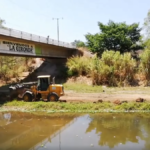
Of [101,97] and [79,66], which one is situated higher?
[79,66]

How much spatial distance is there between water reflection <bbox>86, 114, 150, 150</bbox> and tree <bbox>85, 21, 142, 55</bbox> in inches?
836

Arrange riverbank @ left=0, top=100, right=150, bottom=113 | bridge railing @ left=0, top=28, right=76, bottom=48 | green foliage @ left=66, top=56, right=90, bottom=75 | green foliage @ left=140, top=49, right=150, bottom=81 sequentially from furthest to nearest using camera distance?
green foliage @ left=66, top=56, right=90, bottom=75
green foliage @ left=140, top=49, right=150, bottom=81
bridge railing @ left=0, top=28, right=76, bottom=48
riverbank @ left=0, top=100, right=150, bottom=113

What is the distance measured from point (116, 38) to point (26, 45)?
14289 millimetres

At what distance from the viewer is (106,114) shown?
16453 mm

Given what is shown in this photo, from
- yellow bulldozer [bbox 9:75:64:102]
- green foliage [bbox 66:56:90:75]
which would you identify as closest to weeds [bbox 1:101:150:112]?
yellow bulldozer [bbox 9:75:64:102]

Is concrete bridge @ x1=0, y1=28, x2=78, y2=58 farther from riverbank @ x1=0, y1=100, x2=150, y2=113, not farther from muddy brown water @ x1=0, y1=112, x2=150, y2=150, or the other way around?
muddy brown water @ x1=0, y1=112, x2=150, y2=150

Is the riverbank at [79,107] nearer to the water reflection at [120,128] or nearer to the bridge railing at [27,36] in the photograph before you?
the water reflection at [120,128]

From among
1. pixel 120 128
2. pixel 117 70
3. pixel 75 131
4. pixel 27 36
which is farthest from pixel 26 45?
pixel 120 128

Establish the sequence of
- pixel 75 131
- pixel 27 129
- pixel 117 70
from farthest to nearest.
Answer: pixel 117 70 < pixel 27 129 < pixel 75 131

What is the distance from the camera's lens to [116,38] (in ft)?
116

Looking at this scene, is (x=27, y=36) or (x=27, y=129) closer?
(x=27, y=129)

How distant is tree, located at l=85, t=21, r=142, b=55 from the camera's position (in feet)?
117

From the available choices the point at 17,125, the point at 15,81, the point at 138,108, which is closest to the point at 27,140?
the point at 17,125

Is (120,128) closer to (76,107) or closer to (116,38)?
(76,107)
